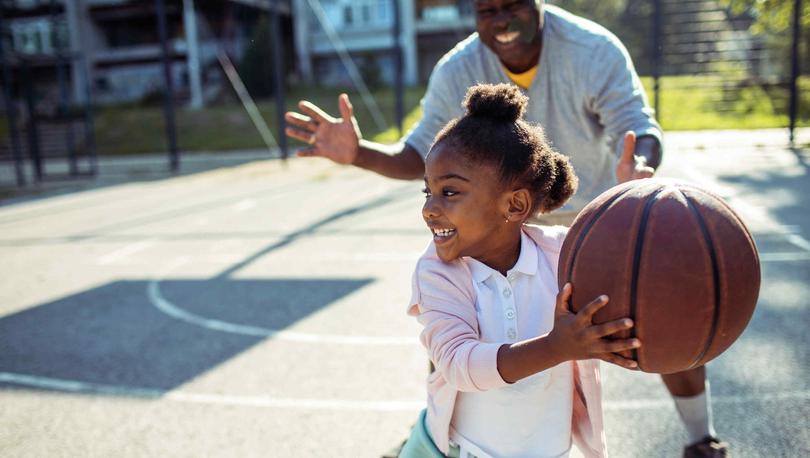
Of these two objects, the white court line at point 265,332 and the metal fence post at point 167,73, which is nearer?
the white court line at point 265,332

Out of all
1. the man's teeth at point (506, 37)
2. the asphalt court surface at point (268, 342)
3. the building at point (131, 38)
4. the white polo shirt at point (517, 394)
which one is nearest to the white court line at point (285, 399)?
the asphalt court surface at point (268, 342)

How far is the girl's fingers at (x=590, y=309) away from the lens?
160 centimetres

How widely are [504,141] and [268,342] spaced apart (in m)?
3.75

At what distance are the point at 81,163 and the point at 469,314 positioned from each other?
24270mm

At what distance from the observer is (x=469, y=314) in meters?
2.01

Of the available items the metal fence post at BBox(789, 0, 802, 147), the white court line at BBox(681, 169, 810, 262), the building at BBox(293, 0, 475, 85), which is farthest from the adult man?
the building at BBox(293, 0, 475, 85)

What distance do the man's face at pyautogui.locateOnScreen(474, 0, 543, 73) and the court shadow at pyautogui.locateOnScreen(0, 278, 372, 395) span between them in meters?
3.01

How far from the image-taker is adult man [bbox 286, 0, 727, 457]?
2.80 metres

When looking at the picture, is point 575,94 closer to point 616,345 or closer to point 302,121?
point 302,121

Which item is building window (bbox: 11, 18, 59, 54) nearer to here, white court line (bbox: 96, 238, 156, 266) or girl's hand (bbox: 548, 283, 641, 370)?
white court line (bbox: 96, 238, 156, 266)

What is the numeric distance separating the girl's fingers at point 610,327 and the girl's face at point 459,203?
51cm

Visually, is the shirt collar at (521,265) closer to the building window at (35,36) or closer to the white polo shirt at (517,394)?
the white polo shirt at (517,394)

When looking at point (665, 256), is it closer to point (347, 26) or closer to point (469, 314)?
point (469, 314)

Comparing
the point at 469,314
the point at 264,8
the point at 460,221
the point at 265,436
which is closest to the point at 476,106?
the point at 460,221
